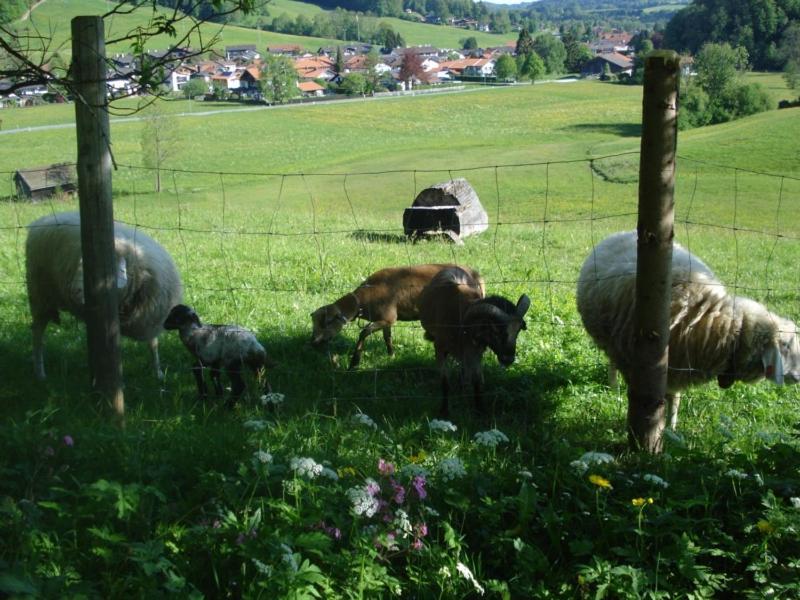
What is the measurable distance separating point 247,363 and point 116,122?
7294cm

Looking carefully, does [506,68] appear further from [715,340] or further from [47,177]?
[715,340]

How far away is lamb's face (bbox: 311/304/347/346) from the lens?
744 centimetres

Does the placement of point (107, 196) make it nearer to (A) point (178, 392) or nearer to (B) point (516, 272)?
(A) point (178, 392)

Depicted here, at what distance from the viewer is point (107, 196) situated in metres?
5.04

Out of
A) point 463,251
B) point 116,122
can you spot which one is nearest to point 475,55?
point 116,122

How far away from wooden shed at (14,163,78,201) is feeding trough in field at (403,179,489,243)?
13645 mm

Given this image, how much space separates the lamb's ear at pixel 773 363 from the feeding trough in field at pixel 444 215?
35.0 feet

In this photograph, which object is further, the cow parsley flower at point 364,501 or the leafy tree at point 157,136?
the leafy tree at point 157,136

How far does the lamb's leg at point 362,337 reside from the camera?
7.25 m

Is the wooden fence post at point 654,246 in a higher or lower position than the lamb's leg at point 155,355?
higher

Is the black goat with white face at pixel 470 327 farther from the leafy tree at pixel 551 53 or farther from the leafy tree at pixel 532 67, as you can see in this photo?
the leafy tree at pixel 551 53

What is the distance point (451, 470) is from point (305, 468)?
700 mm

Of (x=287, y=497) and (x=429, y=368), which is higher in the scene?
(x=287, y=497)

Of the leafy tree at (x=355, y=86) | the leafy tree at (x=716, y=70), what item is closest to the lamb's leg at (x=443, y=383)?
the leafy tree at (x=716, y=70)
